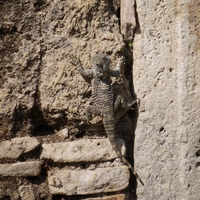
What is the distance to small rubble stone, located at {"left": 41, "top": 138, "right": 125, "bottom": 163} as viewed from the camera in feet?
8.26

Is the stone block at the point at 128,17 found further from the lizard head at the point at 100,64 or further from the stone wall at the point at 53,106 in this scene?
the lizard head at the point at 100,64

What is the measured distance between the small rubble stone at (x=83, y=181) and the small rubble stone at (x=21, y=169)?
0.41 ft

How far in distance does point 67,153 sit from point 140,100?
68cm

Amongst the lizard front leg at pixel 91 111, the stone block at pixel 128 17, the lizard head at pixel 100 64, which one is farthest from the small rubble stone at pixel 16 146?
the stone block at pixel 128 17

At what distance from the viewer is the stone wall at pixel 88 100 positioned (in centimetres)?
249

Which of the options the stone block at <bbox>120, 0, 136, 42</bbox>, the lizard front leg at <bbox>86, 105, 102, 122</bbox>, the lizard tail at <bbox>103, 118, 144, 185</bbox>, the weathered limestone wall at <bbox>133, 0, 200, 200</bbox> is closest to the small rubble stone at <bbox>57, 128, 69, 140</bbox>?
the lizard front leg at <bbox>86, 105, 102, 122</bbox>

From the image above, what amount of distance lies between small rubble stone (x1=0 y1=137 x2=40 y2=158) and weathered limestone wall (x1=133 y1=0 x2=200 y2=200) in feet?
2.58

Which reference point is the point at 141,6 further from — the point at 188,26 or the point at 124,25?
the point at 188,26

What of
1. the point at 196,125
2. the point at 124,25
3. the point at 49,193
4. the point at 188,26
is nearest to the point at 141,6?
the point at 124,25

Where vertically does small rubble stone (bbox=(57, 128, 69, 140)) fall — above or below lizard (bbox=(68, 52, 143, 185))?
below

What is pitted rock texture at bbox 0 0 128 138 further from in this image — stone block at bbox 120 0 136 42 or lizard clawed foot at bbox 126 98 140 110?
lizard clawed foot at bbox 126 98 140 110

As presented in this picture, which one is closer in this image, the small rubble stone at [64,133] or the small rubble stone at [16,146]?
the small rubble stone at [16,146]

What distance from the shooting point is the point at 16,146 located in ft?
8.05

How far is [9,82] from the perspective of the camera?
2.50 m
